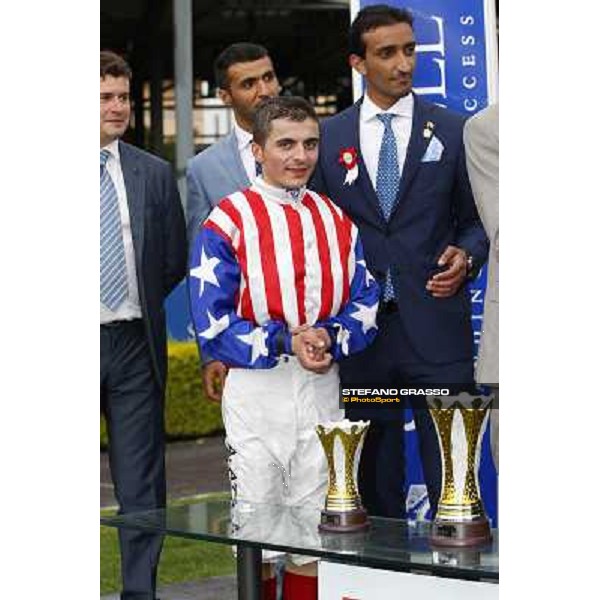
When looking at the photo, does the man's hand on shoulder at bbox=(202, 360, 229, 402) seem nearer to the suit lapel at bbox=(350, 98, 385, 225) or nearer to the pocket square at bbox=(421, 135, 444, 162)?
the suit lapel at bbox=(350, 98, 385, 225)

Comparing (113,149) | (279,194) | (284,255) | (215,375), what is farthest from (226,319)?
(113,149)

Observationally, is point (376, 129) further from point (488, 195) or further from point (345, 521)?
point (345, 521)

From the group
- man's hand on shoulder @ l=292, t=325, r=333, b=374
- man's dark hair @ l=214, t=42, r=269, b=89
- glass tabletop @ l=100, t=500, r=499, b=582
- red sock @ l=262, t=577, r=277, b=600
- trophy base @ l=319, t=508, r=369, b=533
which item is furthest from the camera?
man's dark hair @ l=214, t=42, r=269, b=89

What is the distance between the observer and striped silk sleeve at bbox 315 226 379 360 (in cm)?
389

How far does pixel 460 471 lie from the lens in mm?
3131

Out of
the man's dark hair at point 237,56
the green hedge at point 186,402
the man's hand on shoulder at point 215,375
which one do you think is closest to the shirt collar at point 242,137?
the man's dark hair at point 237,56

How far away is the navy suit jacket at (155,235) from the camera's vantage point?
439cm

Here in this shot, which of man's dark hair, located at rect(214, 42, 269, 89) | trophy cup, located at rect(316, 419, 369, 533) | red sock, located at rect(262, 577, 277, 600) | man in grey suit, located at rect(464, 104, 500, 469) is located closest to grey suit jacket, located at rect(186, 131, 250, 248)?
man's dark hair, located at rect(214, 42, 269, 89)

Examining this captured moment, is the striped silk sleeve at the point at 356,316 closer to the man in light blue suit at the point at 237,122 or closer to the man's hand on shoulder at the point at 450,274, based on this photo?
the man's hand on shoulder at the point at 450,274

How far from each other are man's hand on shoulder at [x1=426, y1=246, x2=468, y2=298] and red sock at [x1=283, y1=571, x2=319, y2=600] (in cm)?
66

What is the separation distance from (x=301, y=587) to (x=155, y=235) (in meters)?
0.99

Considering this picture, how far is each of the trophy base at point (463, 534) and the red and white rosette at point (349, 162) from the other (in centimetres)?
113
